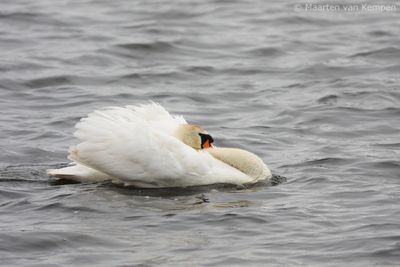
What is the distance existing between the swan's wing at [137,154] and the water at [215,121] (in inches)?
6.9

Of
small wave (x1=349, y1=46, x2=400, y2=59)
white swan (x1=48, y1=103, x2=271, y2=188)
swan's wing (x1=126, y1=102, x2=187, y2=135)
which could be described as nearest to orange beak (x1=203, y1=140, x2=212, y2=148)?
white swan (x1=48, y1=103, x2=271, y2=188)

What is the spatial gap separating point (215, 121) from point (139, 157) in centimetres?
358

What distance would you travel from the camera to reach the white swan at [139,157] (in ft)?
33.8

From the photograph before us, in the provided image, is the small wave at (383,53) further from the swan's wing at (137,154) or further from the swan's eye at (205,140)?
the swan's wing at (137,154)

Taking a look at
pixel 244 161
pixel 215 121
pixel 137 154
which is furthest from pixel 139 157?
pixel 215 121

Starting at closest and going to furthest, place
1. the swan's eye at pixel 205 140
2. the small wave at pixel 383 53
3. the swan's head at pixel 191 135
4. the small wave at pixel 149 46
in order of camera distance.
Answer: the swan's head at pixel 191 135
the swan's eye at pixel 205 140
the small wave at pixel 383 53
the small wave at pixel 149 46

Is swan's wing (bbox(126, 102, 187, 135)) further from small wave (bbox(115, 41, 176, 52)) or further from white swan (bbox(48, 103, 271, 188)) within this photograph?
small wave (bbox(115, 41, 176, 52))

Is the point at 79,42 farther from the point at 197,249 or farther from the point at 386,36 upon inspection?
the point at 197,249

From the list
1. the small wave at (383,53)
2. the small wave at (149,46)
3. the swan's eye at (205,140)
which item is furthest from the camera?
the small wave at (149,46)

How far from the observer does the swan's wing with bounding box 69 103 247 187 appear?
1030 cm

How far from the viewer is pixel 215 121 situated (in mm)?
13797

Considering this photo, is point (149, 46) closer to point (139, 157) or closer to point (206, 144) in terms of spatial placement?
point (206, 144)

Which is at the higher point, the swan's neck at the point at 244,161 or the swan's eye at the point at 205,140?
the swan's eye at the point at 205,140

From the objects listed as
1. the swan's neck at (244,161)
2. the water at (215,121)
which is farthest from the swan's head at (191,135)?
the water at (215,121)
